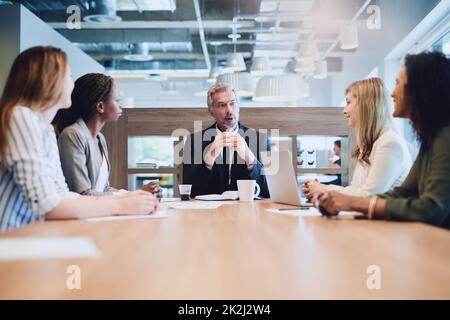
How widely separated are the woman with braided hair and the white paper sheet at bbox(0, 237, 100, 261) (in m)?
1.10

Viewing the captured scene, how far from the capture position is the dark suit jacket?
296 cm

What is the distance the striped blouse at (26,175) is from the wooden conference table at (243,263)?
0.11m

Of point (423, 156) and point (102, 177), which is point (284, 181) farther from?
point (102, 177)

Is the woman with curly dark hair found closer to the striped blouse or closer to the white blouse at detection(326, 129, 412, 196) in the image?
the white blouse at detection(326, 129, 412, 196)

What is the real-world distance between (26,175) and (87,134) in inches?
40.0

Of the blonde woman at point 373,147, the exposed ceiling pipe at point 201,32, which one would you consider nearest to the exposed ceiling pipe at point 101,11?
the exposed ceiling pipe at point 201,32

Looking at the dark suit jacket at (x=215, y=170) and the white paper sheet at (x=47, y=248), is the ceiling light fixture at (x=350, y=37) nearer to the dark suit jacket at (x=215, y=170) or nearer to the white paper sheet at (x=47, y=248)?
the dark suit jacket at (x=215, y=170)

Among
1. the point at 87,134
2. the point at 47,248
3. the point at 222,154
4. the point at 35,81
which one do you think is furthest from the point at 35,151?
the point at 222,154

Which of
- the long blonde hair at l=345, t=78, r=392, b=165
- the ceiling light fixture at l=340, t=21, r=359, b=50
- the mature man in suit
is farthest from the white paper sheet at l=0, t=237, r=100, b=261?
the ceiling light fixture at l=340, t=21, r=359, b=50

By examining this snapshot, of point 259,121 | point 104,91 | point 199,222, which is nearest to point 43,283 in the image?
point 199,222

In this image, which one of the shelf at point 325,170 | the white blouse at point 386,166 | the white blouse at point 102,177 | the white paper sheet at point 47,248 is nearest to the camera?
the white paper sheet at point 47,248

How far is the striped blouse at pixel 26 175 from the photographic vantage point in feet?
4.71

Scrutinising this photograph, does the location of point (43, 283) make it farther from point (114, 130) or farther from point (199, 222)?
point (114, 130)

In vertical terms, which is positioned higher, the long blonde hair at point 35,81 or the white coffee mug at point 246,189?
the long blonde hair at point 35,81
